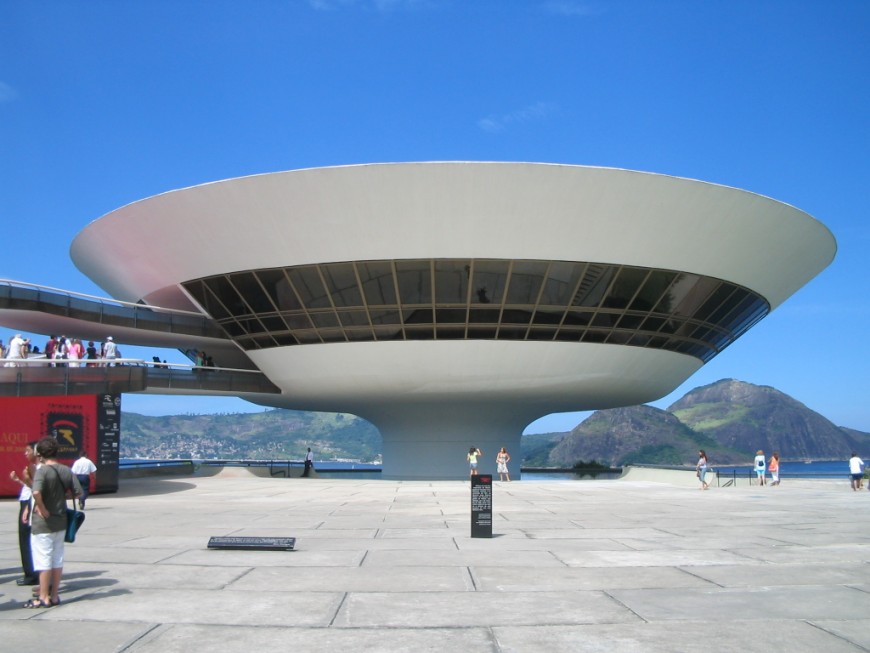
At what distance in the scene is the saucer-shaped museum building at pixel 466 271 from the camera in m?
28.9

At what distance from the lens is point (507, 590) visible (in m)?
8.22

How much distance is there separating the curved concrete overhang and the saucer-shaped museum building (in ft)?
0.19

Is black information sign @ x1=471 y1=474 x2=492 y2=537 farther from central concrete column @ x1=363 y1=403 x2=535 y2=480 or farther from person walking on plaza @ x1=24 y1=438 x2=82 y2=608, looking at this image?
central concrete column @ x1=363 y1=403 x2=535 y2=480

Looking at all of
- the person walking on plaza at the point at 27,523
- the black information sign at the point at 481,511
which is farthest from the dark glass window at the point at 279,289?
the person walking on plaza at the point at 27,523

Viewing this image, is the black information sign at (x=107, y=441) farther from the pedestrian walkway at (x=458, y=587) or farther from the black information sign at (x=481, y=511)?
the black information sign at (x=481, y=511)

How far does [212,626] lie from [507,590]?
2999 millimetres

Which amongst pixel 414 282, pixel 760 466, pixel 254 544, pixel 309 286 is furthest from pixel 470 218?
pixel 254 544

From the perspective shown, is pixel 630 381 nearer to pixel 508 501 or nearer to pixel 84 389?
pixel 508 501

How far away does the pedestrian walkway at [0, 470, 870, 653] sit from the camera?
6285mm

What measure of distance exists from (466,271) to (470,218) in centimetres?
231

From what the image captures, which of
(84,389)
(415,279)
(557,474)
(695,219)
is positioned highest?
(695,219)

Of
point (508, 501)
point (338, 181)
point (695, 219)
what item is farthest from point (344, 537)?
point (695, 219)

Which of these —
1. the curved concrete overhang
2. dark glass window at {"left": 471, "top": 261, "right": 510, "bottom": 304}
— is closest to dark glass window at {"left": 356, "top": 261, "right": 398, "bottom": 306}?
the curved concrete overhang

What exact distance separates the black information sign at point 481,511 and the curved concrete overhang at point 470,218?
17.2m
